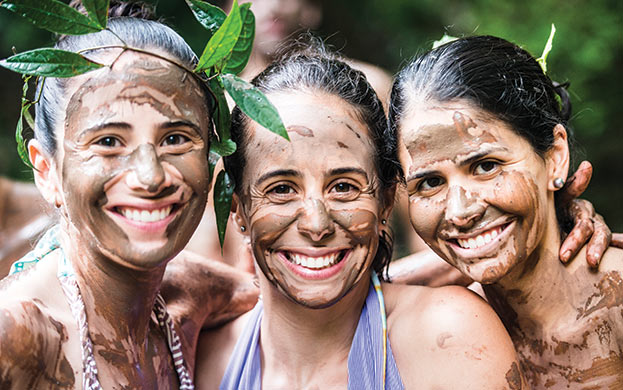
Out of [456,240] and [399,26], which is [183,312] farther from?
[399,26]

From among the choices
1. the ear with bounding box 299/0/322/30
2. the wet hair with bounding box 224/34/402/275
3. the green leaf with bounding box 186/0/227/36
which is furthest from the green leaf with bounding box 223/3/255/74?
the ear with bounding box 299/0/322/30

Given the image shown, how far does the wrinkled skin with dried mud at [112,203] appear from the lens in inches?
84.4

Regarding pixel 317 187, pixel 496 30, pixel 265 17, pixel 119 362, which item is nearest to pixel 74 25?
pixel 317 187

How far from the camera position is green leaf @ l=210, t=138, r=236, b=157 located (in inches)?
94.0

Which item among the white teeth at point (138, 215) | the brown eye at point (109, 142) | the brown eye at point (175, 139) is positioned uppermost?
the brown eye at point (109, 142)

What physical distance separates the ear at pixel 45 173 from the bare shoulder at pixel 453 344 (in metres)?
1.14

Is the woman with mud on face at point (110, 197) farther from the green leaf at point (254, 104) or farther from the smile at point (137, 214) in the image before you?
the green leaf at point (254, 104)

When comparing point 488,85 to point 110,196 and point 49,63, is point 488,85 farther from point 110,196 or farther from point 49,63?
point 49,63

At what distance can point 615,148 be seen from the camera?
6730 mm

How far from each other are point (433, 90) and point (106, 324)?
128cm

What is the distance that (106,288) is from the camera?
7.71ft

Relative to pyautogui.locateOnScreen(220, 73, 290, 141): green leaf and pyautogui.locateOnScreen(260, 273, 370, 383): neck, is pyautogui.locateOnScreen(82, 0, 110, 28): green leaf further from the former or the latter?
pyautogui.locateOnScreen(260, 273, 370, 383): neck

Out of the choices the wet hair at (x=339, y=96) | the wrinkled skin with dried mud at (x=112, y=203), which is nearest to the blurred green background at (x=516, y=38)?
the wet hair at (x=339, y=96)

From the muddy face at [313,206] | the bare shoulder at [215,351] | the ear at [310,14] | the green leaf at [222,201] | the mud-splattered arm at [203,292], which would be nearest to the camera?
the muddy face at [313,206]
